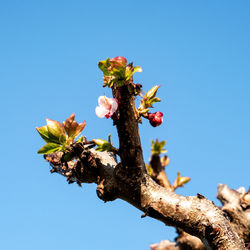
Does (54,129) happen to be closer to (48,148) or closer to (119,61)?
(48,148)

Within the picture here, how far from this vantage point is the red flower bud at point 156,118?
6.99ft

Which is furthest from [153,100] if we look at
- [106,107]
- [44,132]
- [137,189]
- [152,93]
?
[44,132]

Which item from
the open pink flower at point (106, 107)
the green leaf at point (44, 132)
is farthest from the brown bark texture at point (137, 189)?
the green leaf at point (44, 132)

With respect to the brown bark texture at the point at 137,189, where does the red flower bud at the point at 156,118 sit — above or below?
above

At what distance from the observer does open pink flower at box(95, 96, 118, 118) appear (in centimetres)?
191

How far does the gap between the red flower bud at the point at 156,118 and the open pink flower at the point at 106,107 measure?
0.97 feet

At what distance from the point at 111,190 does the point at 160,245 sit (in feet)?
5.12

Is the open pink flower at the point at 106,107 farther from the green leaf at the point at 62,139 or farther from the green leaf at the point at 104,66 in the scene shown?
the green leaf at the point at 62,139

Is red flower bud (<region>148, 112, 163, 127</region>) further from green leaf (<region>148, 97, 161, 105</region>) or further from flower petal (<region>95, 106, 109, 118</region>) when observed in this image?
flower petal (<region>95, 106, 109, 118</region>)

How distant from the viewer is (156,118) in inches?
83.8

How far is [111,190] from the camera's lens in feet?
7.16

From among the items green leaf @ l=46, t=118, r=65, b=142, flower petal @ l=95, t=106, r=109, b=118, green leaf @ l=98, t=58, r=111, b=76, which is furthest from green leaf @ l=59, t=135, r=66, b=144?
green leaf @ l=98, t=58, r=111, b=76

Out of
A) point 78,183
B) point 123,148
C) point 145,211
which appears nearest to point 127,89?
point 123,148

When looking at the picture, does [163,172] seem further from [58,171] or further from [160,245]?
[58,171]
